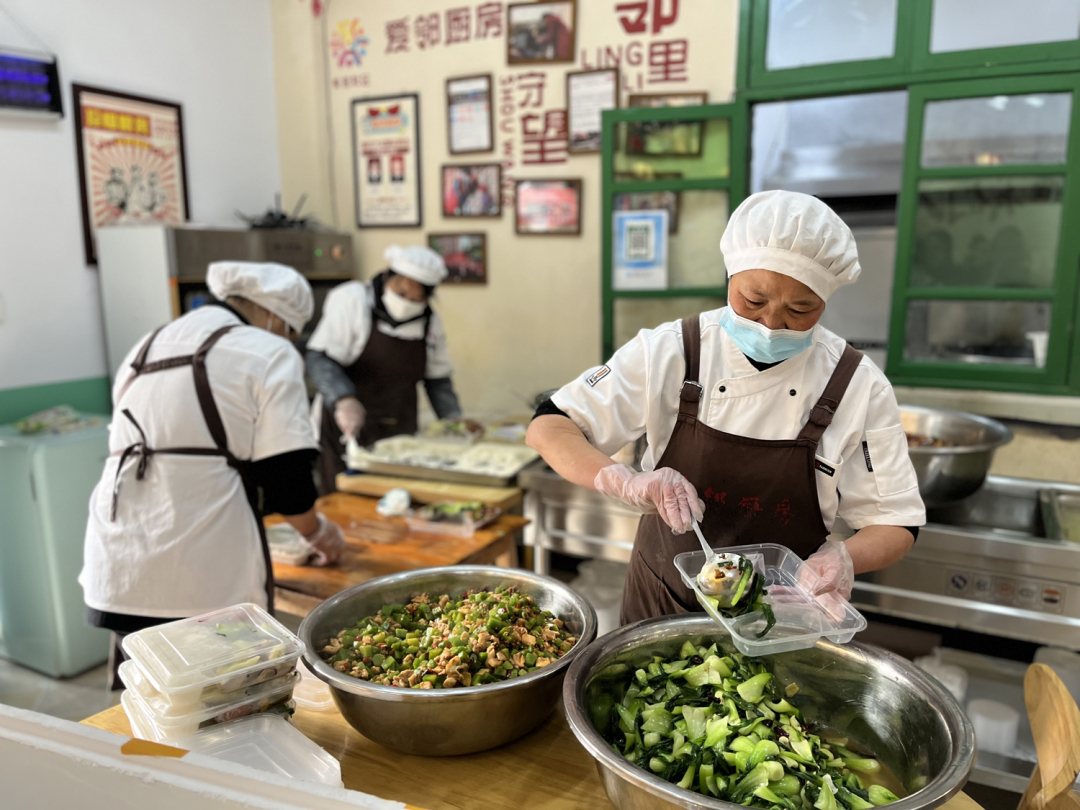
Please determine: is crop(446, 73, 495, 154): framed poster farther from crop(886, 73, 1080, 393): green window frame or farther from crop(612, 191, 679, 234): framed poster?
crop(886, 73, 1080, 393): green window frame

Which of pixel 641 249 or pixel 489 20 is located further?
pixel 489 20

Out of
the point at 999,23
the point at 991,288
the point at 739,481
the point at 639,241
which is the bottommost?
the point at 739,481

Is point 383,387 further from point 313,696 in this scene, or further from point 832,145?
point 832,145

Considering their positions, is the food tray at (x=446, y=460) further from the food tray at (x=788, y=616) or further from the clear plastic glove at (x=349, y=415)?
the food tray at (x=788, y=616)

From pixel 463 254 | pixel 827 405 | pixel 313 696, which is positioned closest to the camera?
pixel 313 696

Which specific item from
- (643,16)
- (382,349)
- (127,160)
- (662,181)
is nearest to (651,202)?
(662,181)

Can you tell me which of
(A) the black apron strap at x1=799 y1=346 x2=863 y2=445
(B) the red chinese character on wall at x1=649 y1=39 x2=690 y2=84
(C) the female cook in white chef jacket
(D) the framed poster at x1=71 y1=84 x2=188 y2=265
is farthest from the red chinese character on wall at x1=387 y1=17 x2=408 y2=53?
(A) the black apron strap at x1=799 y1=346 x2=863 y2=445

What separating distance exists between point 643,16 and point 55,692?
453 centimetres

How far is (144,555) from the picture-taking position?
2061 mm

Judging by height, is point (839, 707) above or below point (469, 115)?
below

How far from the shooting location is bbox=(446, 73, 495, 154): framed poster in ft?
15.0

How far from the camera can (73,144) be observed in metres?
3.84

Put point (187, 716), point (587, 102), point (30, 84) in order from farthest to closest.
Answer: point (587, 102), point (30, 84), point (187, 716)

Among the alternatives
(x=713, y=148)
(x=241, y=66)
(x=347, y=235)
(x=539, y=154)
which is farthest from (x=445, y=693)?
(x=241, y=66)
